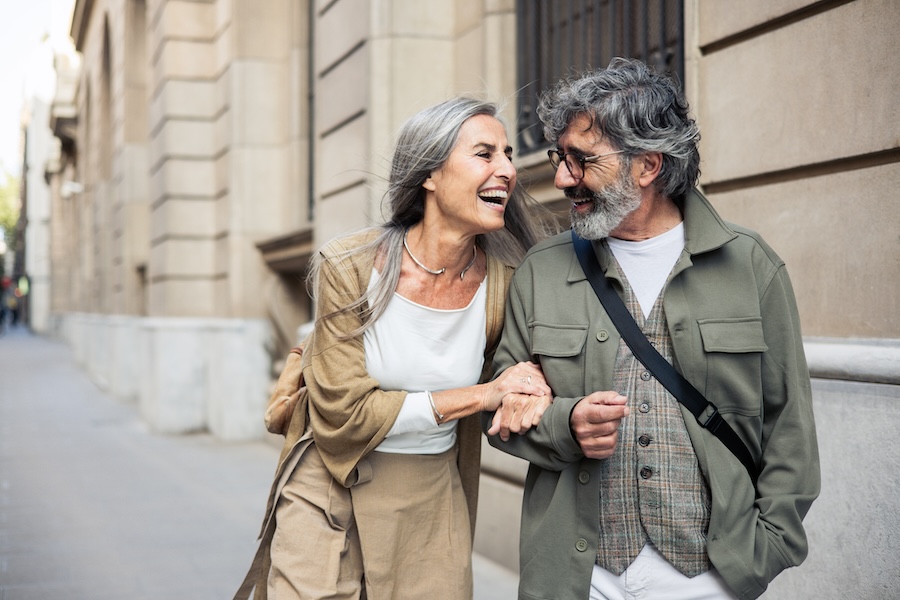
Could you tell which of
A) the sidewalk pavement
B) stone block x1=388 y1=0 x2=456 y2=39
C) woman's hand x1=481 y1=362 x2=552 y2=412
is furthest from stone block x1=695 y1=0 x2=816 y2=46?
stone block x1=388 y1=0 x2=456 y2=39

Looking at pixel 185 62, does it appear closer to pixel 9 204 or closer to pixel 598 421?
pixel 598 421

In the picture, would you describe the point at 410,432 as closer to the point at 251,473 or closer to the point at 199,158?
the point at 251,473

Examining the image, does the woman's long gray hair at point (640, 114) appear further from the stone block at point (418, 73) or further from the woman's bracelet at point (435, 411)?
the stone block at point (418, 73)

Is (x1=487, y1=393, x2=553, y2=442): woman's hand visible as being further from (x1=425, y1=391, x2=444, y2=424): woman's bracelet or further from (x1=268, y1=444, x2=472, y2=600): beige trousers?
(x1=268, y1=444, x2=472, y2=600): beige trousers

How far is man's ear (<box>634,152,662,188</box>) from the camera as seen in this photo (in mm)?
2418

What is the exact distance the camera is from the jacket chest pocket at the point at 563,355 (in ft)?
7.91

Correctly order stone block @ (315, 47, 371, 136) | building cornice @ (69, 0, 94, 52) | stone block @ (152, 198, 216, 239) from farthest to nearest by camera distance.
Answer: building cornice @ (69, 0, 94, 52) < stone block @ (152, 198, 216, 239) < stone block @ (315, 47, 371, 136)

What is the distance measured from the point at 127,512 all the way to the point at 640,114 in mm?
6495

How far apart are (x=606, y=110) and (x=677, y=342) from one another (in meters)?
0.57

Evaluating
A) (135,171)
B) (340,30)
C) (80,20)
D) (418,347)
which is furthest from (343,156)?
(80,20)

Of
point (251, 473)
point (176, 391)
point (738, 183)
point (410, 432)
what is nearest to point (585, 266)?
point (410, 432)

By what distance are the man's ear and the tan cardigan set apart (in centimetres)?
63

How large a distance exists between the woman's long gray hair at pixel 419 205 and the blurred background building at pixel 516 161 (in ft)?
0.89

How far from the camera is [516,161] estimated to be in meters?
6.04
